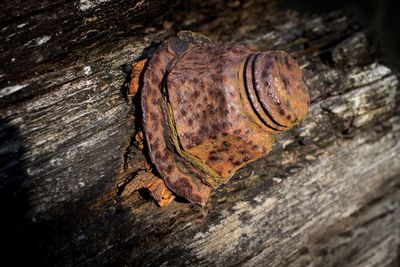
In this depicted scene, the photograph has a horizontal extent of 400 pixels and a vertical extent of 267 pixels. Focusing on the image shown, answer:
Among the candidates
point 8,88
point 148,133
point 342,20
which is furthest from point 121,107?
point 342,20

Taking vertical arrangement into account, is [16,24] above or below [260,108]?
above

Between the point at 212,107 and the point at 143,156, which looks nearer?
the point at 212,107

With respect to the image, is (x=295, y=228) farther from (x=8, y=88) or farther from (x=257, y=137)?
(x=8, y=88)

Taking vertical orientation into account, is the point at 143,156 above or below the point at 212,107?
below

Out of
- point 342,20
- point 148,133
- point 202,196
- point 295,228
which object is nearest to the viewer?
point 148,133
